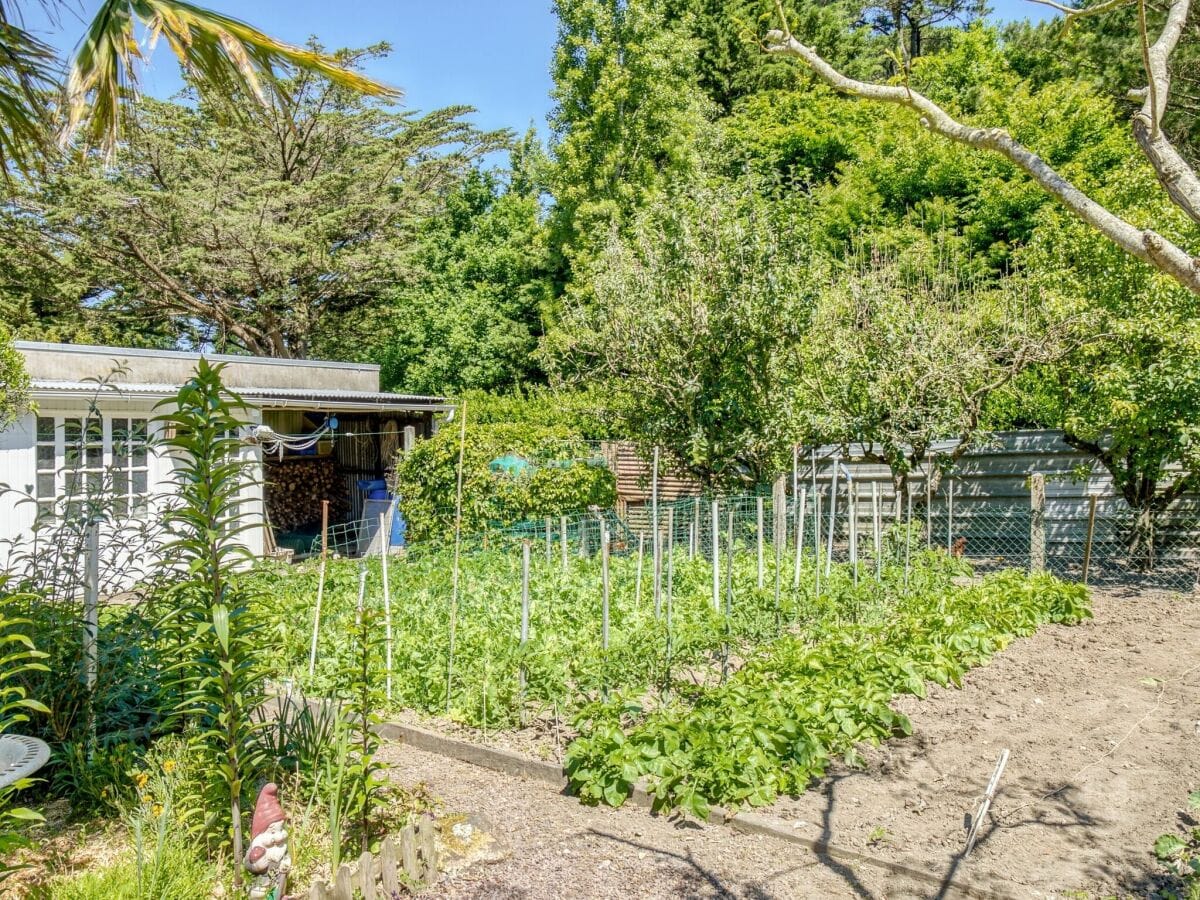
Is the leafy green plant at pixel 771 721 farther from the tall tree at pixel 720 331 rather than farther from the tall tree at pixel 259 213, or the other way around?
the tall tree at pixel 259 213

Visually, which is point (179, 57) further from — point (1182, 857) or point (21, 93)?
point (1182, 857)

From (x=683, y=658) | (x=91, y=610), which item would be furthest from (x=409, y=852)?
(x=683, y=658)

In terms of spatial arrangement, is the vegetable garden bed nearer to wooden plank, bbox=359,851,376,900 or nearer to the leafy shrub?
wooden plank, bbox=359,851,376,900

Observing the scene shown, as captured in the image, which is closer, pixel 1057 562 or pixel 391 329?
pixel 1057 562

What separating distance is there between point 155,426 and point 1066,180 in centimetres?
1094

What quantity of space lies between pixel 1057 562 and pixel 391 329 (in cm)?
1917

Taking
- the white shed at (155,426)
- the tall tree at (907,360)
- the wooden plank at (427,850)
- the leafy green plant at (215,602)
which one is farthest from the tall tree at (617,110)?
the wooden plank at (427,850)

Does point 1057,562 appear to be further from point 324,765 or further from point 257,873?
point 257,873

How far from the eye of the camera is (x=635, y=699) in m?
4.87

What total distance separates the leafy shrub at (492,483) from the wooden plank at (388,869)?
7.51 metres

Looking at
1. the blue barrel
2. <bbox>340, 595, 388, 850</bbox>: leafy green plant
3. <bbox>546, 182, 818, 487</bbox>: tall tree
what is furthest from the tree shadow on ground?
the blue barrel

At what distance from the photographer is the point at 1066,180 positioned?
2859 millimetres

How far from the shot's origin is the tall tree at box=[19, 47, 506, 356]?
1898 centimetres

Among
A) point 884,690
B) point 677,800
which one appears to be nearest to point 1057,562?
point 884,690
